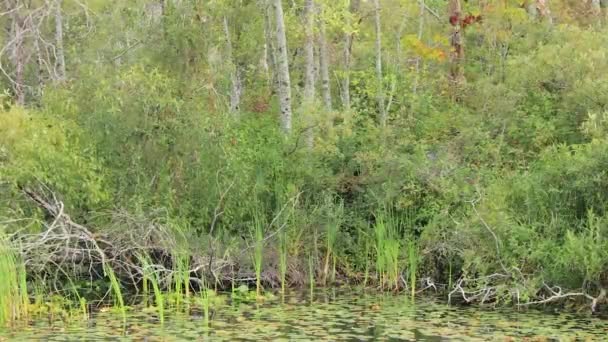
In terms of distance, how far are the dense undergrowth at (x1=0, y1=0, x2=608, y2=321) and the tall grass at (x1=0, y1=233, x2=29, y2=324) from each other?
2cm

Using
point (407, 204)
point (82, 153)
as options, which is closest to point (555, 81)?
point (407, 204)

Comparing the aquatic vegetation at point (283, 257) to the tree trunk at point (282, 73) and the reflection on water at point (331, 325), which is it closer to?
the reflection on water at point (331, 325)

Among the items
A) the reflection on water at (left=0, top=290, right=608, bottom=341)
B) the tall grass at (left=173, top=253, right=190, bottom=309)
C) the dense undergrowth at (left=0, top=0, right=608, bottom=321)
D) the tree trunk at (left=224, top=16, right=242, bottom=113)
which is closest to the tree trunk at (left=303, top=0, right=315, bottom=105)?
the dense undergrowth at (left=0, top=0, right=608, bottom=321)

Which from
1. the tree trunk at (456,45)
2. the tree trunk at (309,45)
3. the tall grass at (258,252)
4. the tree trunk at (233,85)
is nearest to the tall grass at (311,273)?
the tall grass at (258,252)

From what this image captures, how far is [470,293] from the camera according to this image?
451 inches

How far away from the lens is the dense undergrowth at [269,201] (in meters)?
11.0

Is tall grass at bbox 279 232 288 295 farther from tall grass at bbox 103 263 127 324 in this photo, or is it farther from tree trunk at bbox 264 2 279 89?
tree trunk at bbox 264 2 279 89

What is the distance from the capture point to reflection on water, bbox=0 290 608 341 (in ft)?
29.1

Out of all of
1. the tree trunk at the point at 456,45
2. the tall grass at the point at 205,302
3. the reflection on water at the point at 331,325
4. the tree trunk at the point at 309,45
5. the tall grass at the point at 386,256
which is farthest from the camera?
the tree trunk at the point at 456,45

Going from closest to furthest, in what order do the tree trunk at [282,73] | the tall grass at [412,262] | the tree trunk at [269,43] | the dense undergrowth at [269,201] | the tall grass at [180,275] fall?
the tall grass at [180,275] < the dense undergrowth at [269,201] < the tall grass at [412,262] < the tree trunk at [282,73] < the tree trunk at [269,43]

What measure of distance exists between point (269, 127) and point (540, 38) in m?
6.80

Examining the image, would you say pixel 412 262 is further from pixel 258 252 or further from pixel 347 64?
pixel 347 64

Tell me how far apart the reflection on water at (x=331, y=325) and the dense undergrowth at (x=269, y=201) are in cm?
49

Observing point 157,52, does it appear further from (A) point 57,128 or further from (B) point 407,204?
(B) point 407,204
